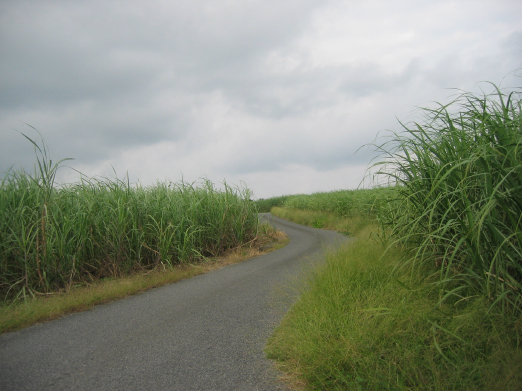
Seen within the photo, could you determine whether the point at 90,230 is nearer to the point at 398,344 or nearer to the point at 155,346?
the point at 155,346

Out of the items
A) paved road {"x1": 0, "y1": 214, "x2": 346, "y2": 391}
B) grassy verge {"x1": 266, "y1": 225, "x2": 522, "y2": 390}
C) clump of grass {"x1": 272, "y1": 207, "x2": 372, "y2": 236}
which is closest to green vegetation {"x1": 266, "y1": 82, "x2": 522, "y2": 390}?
grassy verge {"x1": 266, "y1": 225, "x2": 522, "y2": 390}

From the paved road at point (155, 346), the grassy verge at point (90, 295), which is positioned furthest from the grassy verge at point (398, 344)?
the grassy verge at point (90, 295)

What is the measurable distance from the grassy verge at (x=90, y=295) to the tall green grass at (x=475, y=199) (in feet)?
16.7

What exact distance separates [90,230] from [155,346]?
4.66 m

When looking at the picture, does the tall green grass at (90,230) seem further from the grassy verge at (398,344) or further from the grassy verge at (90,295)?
the grassy verge at (398,344)

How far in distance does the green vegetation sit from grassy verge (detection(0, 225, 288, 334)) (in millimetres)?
3734

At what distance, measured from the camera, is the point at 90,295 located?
232 inches

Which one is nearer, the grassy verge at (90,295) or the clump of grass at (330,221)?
the grassy verge at (90,295)

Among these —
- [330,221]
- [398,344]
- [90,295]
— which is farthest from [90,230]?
[330,221]

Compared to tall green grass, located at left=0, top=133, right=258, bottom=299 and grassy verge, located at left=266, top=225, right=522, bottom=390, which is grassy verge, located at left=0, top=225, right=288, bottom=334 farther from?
grassy verge, located at left=266, top=225, right=522, bottom=390

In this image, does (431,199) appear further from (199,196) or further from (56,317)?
(199,196)

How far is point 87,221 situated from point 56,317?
263 cm

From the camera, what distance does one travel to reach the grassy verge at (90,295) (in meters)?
5.00

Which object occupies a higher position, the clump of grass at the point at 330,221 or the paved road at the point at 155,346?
the clump of grass at the point at 330,221
